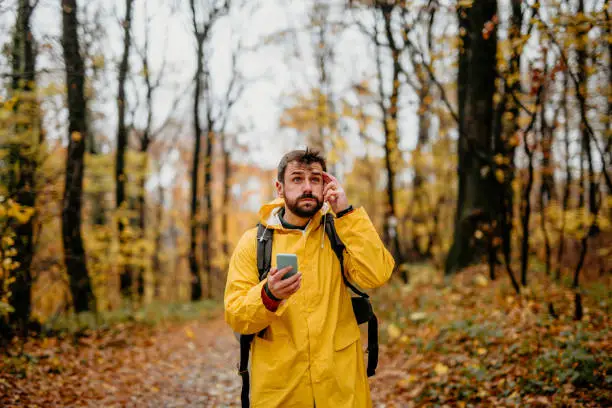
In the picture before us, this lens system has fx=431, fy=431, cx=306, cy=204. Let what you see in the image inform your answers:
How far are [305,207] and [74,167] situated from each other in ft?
22.5

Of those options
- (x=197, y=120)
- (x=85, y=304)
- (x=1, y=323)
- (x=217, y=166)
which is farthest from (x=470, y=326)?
(x=217, y=166)

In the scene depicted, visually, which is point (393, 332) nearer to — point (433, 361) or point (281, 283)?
point (433, 361)

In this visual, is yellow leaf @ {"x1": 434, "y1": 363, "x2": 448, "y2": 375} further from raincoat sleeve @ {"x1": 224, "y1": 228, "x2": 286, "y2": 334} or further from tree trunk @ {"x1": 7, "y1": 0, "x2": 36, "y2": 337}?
tree trunk @ {"x1": 7, "y1": 0, "x2": 36, "y2": 337}

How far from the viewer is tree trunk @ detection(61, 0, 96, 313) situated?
796cm

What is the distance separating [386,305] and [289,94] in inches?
485

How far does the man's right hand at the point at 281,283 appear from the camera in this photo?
7.91ft

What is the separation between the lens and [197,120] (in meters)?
18.0

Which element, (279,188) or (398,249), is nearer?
(279,188)

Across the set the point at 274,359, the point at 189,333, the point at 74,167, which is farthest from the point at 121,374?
the point at 274,359

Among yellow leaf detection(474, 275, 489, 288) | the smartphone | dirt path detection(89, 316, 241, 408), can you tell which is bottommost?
dirt path detection(89, 316, 241, 408)

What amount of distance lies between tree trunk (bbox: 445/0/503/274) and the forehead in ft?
20.3

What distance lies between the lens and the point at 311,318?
8.84ft

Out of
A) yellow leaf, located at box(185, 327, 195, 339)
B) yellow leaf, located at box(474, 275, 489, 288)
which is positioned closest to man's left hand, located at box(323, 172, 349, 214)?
yellow leaf, located at box(474, 275, 489, 288)

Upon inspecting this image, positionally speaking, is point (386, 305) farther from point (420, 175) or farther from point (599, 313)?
point (420, 175)
